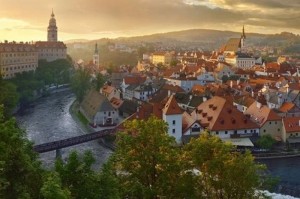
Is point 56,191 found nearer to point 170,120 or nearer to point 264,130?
point 170,120

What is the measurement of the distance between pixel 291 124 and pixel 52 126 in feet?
73.5

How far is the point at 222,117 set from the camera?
37.3 metres

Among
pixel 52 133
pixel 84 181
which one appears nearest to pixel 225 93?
pixel 52 133

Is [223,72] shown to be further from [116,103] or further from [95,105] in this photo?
[95,105]

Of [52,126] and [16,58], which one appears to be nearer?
[52,126]

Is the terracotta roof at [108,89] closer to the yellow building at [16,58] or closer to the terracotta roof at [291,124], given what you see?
the yellow building at [16,58]

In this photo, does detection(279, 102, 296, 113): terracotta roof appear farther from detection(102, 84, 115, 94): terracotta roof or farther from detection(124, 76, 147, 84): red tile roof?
detection(124, 76, 147, 84): red tile roof

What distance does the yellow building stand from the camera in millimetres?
71000

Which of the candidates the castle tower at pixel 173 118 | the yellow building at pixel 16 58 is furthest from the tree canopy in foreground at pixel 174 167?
the yellow building at pixel 16 58

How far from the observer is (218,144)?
14195 mm

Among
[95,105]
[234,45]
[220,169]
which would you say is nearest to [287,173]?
[220,169]

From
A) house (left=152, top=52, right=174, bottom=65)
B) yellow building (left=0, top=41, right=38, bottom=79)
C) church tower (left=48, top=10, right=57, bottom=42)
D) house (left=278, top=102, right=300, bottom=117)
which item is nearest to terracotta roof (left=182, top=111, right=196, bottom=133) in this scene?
house (left=278, top=102, right=300, bottom=117)

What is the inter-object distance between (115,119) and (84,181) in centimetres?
3469

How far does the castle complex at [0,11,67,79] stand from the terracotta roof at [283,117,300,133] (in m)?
38.0
